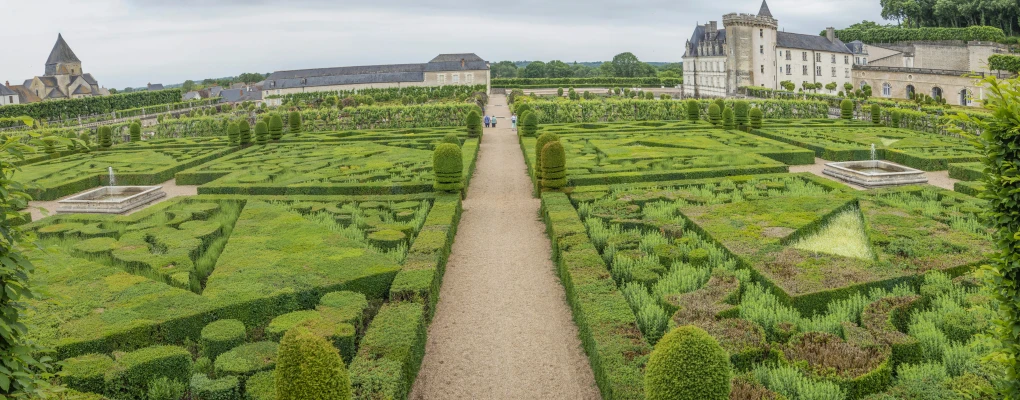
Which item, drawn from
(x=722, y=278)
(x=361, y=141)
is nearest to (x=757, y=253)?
(x=722, y=278)

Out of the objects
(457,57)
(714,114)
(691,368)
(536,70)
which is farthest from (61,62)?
(691,368)

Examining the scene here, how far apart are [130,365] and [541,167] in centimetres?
1156

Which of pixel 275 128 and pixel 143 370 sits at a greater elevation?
pixel 275 128

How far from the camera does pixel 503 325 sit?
10.2 meters

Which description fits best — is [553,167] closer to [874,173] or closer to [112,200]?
[874,173]

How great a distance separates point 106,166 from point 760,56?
5598 centimetres

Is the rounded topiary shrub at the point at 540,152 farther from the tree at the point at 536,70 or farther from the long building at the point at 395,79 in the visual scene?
the tree at the point at 536,70

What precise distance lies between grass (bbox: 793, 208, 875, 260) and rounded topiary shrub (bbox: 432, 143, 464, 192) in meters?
8.38

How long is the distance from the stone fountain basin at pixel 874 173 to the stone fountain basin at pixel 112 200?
65.2 feet


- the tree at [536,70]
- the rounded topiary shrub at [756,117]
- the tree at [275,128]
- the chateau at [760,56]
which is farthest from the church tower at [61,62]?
the rounded topiary shrub at [756,117]

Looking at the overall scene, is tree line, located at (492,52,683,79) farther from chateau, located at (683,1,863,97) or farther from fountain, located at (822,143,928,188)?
fountain, located at (822,143,928,188)

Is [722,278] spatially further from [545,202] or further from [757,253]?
[545,202]

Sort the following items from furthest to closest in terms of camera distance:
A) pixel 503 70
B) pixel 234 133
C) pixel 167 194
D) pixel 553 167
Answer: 1. pixel 503 70
2. pixel 234 133
3. pixel 167 194
4. pixel 553 167

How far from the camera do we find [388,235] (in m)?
13.5
